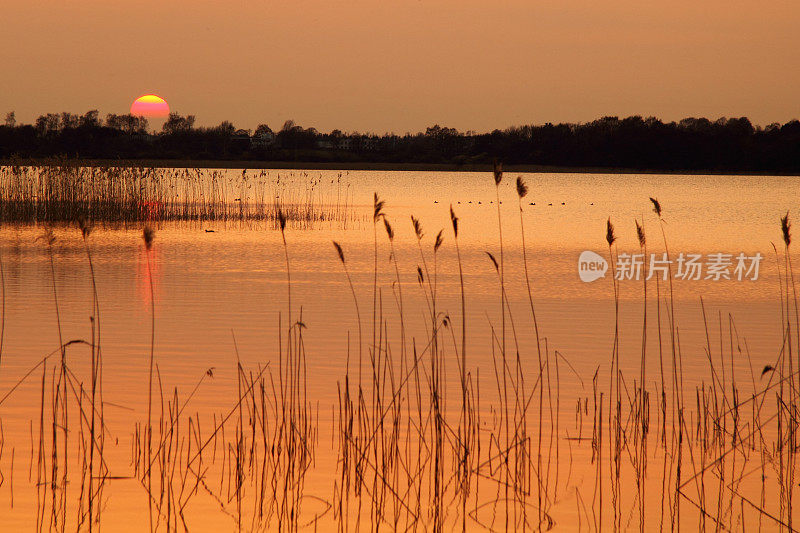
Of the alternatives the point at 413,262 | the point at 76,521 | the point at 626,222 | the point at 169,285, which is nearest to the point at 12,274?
the point at 169,285

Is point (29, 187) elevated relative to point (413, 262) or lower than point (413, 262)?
elevated

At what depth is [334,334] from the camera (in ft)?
38.2

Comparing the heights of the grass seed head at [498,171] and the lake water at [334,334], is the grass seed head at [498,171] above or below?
above

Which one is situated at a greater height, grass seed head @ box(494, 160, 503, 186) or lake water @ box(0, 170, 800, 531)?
grass seed head @ box(494, 160, 503, 186)

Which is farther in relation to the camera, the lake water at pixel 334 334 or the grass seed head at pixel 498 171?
the lake water at pixel 334 334

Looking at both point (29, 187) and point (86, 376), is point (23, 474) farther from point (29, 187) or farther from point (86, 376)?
point (29, 187)

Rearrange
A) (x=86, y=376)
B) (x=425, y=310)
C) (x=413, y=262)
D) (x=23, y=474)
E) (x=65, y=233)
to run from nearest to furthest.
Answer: (x=23, y=474)
(x=86, y=376)
(x=425, y=310)
(x=413, y=262)
(x=65, y=233)

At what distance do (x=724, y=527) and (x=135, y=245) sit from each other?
20.6 metres

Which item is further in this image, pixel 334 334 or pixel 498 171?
pixel 334 334

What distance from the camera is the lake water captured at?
19.2 feet

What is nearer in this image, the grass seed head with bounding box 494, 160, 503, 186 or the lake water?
the grass seed head with bounding box 494, 160, 503, 186

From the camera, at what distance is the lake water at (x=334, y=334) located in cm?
587

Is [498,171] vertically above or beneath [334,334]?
above

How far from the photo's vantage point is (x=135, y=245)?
79.2ft
